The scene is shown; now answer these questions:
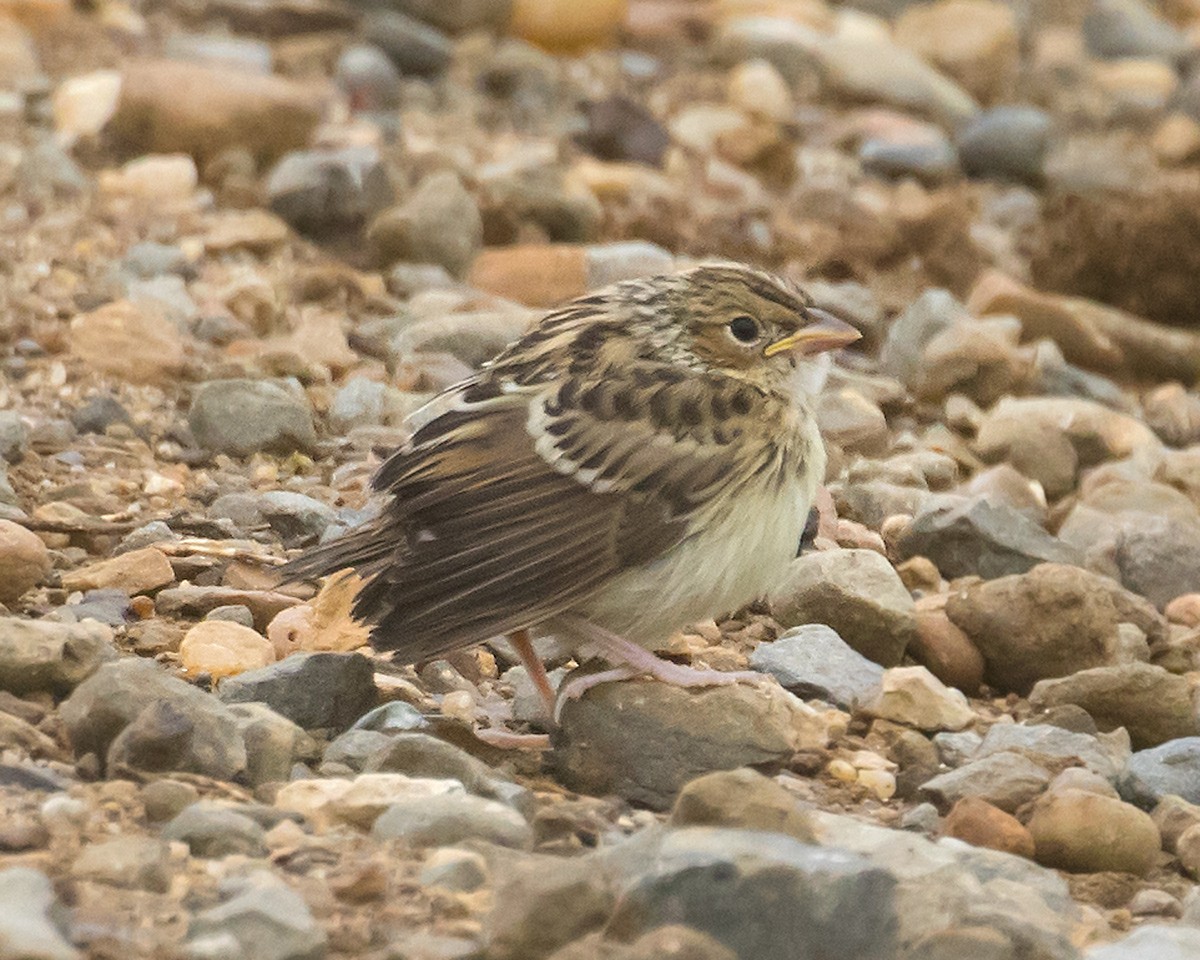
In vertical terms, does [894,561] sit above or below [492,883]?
below

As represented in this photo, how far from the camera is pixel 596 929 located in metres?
3.72

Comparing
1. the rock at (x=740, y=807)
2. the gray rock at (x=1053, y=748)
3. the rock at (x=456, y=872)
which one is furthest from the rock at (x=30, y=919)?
the gray rock at (x=1053, y=748)

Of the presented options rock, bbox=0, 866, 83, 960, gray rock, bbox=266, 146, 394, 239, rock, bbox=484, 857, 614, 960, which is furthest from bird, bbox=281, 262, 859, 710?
gray rock, bbox=266, 146, 394, 239

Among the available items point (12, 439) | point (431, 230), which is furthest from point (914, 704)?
point (431, 230)

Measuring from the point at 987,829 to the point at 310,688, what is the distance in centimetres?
167

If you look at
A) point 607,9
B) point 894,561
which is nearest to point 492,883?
point 894,561

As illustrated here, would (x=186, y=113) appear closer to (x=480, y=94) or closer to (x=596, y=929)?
(x=480, y=94)

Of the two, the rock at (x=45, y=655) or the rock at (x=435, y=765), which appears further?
the rock at (x=45, y=655)

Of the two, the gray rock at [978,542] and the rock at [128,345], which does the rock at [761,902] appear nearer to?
the gray rock at [978,542]

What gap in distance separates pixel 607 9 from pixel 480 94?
156 cm

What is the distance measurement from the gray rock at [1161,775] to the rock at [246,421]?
2973 mm

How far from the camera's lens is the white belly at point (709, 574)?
5145 mm

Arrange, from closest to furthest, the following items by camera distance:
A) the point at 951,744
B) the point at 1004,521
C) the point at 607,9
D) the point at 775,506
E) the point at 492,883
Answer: the point at 492,883, the point at 775,506, the point at 951,744, the point at 1004,521, the point at 607,9

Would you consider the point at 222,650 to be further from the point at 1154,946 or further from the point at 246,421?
the point at 1154,946
